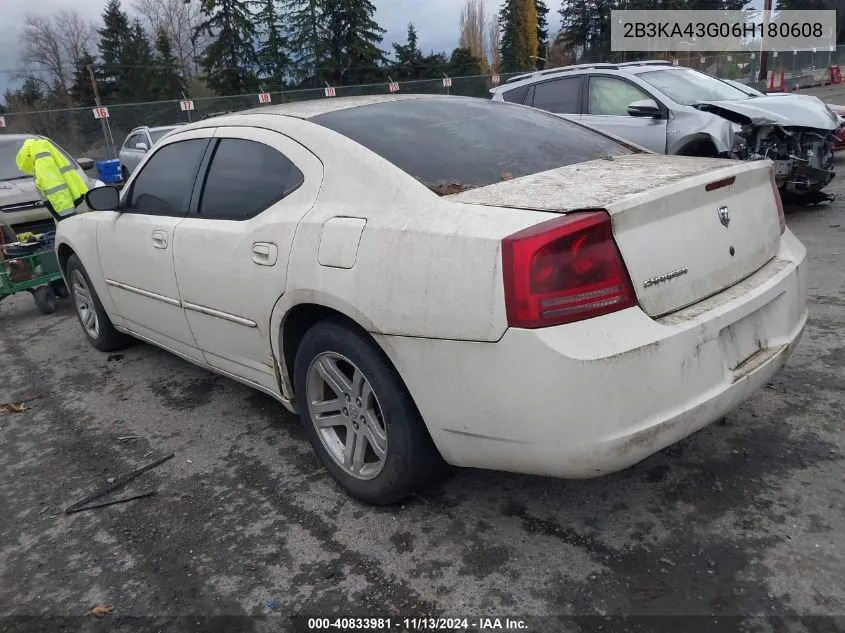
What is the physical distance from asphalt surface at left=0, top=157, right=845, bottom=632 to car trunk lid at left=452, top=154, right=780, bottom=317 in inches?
34.7

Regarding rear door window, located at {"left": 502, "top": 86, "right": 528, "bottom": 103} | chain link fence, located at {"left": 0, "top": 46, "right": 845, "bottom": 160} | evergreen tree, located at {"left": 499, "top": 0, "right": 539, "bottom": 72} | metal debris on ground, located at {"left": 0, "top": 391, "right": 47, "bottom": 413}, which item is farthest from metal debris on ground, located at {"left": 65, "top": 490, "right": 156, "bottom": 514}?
evergreen tree, located at {"left": 499, "top": 0, "right": 539, "bottom": 72}

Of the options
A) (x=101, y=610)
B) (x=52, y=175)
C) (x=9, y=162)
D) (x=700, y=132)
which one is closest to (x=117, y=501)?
(x=101, y=610)

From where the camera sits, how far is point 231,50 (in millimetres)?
40469

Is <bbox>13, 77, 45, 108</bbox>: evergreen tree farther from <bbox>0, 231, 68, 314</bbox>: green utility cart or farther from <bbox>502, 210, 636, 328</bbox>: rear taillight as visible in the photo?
<bbox>502, 210, 636, 328</bbox>: rear taillight

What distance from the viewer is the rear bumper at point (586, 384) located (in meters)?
2.08

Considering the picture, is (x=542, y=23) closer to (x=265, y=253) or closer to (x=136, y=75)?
(x=136, y=75)

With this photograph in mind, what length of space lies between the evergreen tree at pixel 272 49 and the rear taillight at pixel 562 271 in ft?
136

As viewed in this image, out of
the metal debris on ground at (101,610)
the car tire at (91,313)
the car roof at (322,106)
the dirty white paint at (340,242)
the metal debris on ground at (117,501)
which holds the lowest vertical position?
the metal debris on ground at (117,501)

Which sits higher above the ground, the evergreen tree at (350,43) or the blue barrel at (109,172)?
the evergreen tree at (350,43)

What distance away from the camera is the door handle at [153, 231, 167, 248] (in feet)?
12.2

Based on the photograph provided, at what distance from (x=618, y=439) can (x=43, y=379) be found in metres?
4.39

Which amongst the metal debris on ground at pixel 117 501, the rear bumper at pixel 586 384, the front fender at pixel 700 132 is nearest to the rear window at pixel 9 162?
the metal debris on ground at pixel 117 501

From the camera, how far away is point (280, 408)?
395 centimetres

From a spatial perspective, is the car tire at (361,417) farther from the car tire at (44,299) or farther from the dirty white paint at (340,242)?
the car tire at (44,299)
